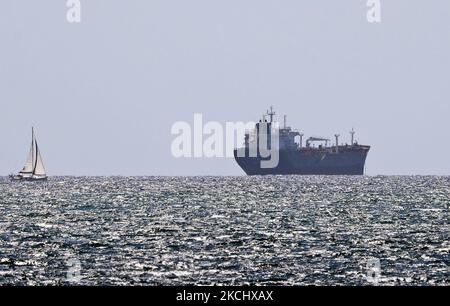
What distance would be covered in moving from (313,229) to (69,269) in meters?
26.6

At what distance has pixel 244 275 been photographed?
35.6m

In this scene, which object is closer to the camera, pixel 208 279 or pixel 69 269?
pixel 208 279

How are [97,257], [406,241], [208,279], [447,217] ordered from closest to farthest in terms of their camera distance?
1. [208,279]
2. [97,257]
3. [406,241]
4. [447,217]

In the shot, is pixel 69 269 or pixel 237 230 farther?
pixel 237 230

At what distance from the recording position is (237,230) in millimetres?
60719

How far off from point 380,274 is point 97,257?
13.7 m

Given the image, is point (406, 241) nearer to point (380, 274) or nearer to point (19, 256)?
point (380, 274)
